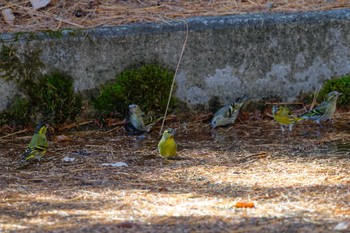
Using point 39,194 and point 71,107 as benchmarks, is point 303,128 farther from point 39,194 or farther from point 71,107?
point 39,194

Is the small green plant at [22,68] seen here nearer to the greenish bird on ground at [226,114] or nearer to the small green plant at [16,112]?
the small green plant at [16,112]

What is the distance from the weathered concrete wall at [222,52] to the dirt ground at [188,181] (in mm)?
480

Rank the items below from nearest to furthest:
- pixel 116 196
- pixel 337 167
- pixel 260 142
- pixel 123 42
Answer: pixel 116 196 < pixel 337 167 < pixel 260 142 < pixel 123 42

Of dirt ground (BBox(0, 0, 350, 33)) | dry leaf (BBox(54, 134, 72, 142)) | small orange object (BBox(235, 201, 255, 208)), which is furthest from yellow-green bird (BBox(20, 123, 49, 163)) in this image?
small orange object (BBox(235, 201, 255, 208))

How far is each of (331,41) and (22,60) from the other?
3.53 m

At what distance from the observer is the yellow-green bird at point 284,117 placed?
942 centimetres

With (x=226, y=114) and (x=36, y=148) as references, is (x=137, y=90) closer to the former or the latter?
(x=226, y=114)

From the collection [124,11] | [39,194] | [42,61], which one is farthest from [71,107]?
[39,194]

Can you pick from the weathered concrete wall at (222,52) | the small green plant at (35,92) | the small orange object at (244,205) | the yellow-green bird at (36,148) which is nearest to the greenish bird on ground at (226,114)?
the weathered concrete wall at (222,52)

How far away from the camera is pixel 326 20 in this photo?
32.4 feet

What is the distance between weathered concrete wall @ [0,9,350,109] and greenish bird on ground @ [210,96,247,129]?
0.32 metres

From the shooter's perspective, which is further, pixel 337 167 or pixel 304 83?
pixel 304 83

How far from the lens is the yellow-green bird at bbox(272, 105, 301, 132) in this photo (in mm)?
9422

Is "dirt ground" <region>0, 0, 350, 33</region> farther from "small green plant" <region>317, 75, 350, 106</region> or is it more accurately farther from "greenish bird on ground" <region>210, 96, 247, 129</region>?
"greenish bird on ground" <region>210, 96, 247, 129</region>
